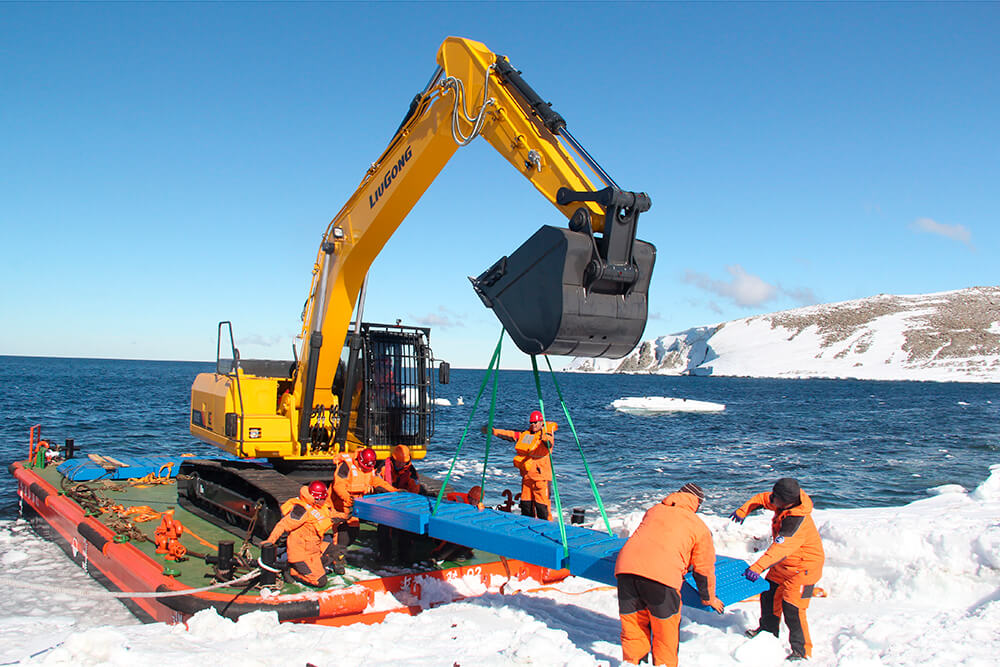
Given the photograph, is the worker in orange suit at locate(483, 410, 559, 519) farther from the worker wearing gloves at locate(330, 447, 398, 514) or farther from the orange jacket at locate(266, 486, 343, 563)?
the orange jacket at locate(266, 486, 343, 563)

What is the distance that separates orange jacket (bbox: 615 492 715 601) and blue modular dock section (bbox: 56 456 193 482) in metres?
9.51

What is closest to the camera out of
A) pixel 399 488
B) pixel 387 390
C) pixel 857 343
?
pixel 399 488

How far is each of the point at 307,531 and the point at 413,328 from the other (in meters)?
4.01

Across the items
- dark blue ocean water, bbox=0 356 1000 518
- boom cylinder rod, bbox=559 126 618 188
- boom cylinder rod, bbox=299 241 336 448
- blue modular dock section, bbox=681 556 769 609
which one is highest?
boom cylinder rod, bbox=559 126 618 188

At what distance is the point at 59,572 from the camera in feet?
35.0

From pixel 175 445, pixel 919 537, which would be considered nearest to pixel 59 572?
pixel 919 537

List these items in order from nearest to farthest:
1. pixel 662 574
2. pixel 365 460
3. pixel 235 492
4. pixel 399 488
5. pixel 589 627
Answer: pixel 662 574 → pixel 589 627 → pixel 365 460 → pixel 399 488 → pixel 235 492

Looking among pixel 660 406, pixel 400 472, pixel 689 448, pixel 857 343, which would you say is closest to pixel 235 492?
pixel 400 472

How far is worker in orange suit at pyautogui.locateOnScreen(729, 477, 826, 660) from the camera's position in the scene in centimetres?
566

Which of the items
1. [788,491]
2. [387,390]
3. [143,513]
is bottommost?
[143,513]

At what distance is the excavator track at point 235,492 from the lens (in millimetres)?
8760

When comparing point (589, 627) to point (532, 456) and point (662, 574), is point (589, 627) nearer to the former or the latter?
point (662, 574)

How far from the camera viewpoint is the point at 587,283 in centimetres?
536

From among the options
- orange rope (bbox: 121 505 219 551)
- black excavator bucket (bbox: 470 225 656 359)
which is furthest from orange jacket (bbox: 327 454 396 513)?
black excavator bucket (bbox: 470 225 656 359)
